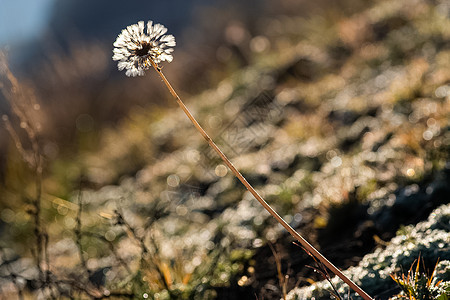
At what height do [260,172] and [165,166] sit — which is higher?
[165,166]

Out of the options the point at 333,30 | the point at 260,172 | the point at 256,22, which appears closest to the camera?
the point at 260,172

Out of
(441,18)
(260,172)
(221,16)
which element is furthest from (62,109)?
(441,18)

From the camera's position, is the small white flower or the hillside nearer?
the small white flower

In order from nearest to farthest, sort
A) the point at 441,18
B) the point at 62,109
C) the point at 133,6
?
the point at 441,18
the point at 62,109
the point at 133,6

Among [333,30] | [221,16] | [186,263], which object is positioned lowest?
[186,263]

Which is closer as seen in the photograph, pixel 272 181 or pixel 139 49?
pixel 139 49

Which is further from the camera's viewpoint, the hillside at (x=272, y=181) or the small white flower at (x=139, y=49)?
the hillside at (x=272, y=181)

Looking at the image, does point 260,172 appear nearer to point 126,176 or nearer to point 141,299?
point 141,299

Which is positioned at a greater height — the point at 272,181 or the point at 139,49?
the point at 272,181
